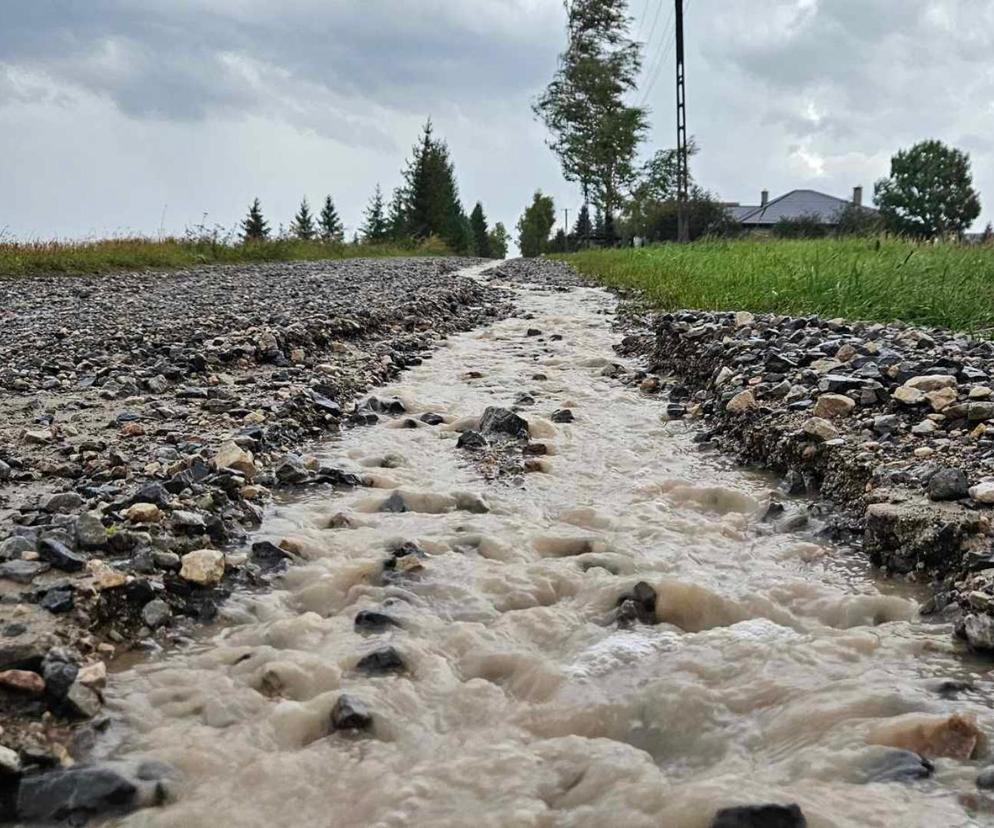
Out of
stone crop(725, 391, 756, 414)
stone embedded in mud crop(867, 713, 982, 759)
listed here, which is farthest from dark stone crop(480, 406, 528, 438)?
stone embedded in mud crop(867, 713, 982, 759)

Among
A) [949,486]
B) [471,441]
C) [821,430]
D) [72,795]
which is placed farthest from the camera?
[471,441]

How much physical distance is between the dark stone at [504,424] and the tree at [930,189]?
66.0 m

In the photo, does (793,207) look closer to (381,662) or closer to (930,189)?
(930,189)

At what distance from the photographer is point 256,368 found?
646cm

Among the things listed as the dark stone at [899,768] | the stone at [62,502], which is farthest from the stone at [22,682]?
the dark stone at [899,768]

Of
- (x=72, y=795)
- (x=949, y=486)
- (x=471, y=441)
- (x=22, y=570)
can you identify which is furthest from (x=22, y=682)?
(x=949, y=486)

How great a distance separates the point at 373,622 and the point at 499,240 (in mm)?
114525

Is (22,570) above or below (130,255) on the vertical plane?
below

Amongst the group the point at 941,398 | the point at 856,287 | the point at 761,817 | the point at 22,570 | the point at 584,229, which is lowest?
the point at 761,817

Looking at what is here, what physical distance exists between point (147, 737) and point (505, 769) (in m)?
0.91

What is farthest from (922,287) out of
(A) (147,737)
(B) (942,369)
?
(A) (147,737)

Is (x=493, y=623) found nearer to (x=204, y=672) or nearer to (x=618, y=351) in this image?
(x=204, y=672)

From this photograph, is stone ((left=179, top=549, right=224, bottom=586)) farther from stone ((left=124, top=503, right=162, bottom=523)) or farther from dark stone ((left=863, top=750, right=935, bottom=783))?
dark stone ((left=863, top=750, right=935, bottom=783))

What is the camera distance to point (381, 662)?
2.39m
